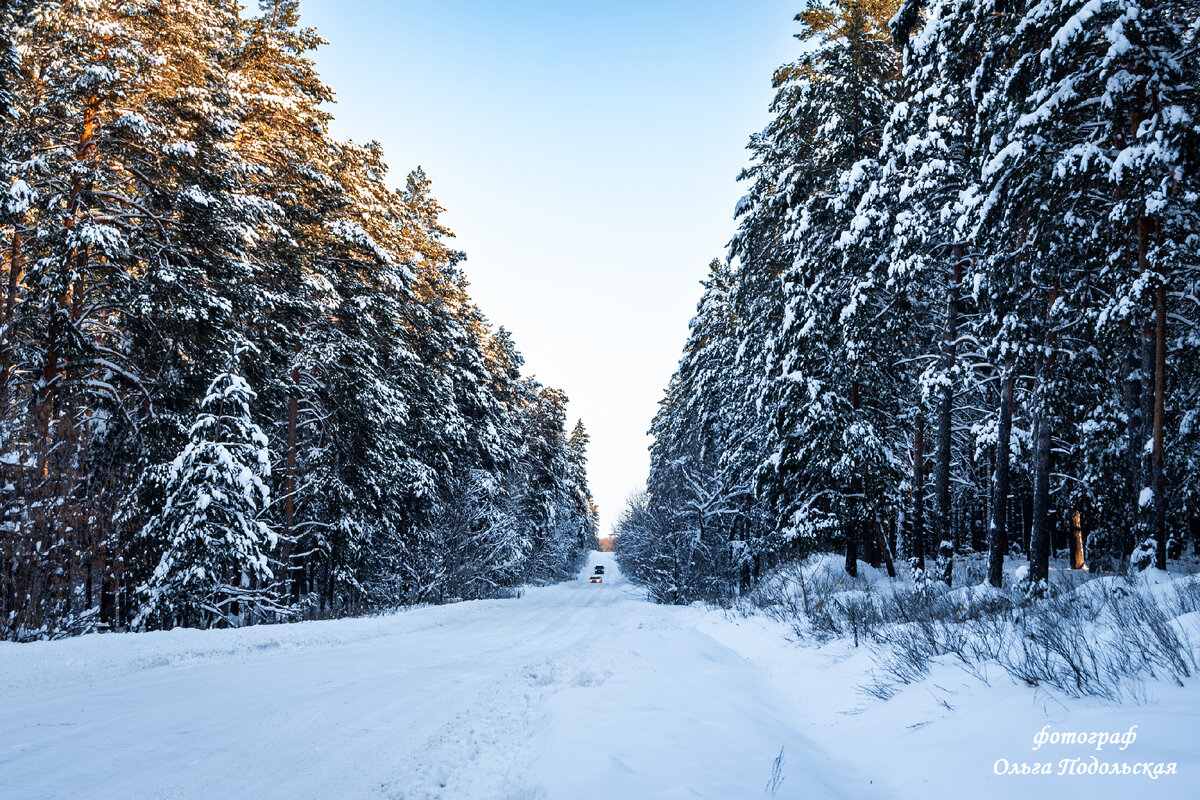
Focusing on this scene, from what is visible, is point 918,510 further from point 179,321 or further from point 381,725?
point 179,321

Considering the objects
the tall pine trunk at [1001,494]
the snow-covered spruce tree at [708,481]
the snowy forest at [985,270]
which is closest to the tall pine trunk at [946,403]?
the snowy forest at [985,270]

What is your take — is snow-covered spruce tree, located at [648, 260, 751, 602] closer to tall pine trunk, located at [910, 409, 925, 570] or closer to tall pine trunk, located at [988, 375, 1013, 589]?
tall pine trunk, located at [910, 409, 925, 570]

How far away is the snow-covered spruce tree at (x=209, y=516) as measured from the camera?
10.1m

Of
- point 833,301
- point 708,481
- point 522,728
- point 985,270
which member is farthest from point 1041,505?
point 708,481

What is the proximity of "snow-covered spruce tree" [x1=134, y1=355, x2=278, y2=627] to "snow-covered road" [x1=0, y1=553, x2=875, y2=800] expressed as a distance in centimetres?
193

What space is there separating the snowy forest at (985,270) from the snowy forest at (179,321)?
1118 cm

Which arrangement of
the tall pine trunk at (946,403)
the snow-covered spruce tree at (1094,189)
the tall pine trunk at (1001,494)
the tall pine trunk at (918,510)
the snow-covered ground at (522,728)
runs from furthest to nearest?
the tall pine trunk at (918,510) → the tall pine trunk at (946,403) → the tall pine trunk at (1001,494) → the snow-covered spruce tree at (1094,189) → the snow-covered ground at (522,728)

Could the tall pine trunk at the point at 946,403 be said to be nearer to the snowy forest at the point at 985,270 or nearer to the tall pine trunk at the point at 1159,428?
the snowy forest at the point at 985,270

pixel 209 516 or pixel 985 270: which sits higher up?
pixel 985 270

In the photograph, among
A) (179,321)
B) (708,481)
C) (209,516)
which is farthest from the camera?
(708,481)

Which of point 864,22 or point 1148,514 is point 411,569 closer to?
point 1148,514

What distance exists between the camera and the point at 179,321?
11.3 meters

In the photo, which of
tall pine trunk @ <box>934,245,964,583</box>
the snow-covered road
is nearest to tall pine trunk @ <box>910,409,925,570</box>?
tall pine trunk @ <box>934,245,964,583</box>

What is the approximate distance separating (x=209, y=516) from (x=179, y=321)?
12.5 ft
